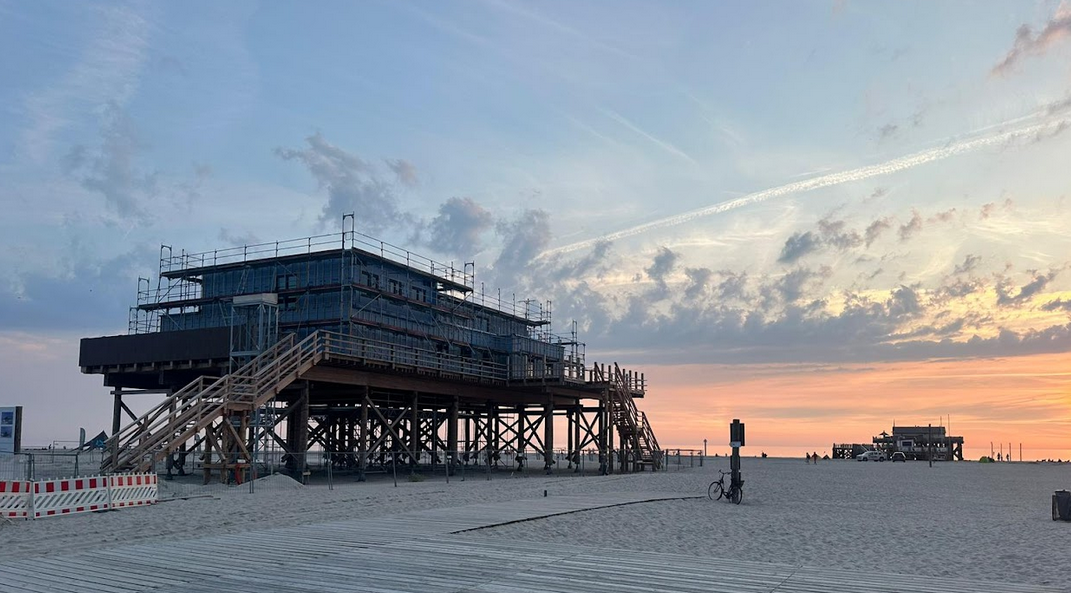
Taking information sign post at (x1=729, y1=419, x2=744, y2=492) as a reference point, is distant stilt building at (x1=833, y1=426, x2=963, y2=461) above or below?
below

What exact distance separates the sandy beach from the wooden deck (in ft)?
4.62

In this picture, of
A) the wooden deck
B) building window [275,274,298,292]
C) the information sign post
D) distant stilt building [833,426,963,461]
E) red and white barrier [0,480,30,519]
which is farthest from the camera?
distant stilt building [833,426,963,461]

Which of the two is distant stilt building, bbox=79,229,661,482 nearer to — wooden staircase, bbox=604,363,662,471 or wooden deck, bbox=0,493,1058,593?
wooden staircase, bbox=604,363,662,471

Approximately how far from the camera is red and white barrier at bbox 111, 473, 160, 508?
2577 centimetres

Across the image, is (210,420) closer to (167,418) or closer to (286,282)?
(167,418)

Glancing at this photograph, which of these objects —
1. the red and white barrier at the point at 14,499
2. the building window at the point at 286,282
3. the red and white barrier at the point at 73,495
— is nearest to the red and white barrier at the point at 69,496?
the red and white barrier at the point at 73,495

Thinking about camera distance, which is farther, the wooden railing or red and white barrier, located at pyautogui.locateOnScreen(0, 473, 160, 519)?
the wooden railing

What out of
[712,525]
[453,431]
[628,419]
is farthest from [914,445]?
[712,525]

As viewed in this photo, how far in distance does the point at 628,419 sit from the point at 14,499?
131 ft

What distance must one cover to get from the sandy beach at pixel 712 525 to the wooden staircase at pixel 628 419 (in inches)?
771

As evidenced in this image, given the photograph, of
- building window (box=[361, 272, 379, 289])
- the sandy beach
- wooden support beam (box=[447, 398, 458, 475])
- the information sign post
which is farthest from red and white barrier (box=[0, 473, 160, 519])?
building window (box=[361, 272, 379, 289])

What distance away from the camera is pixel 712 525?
77.5ft

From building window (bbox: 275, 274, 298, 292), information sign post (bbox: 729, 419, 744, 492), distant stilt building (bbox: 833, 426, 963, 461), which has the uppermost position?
building window (bbox: 275, 274, 298, 292)

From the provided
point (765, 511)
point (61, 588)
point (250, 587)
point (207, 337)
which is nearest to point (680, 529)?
point (765, 511)
